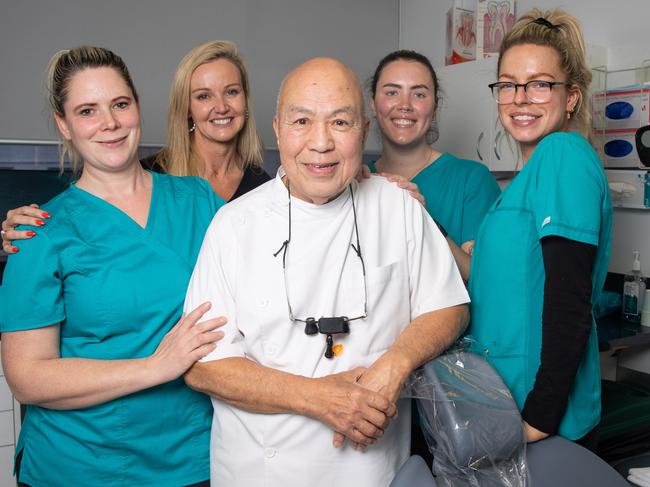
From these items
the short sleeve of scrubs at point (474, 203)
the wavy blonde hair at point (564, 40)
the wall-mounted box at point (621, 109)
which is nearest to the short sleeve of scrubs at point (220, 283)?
the wavy blonde hair at point (564, 40)

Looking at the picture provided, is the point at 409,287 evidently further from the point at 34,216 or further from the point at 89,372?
the point at 34,216

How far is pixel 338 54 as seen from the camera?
13.3ft

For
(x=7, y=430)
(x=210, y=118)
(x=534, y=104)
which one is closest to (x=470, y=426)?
(x=534, y=104)

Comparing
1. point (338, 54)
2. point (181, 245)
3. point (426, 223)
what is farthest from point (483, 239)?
point (338, 54)

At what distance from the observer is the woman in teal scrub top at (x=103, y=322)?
1306 millimetres

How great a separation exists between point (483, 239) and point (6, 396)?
187cm

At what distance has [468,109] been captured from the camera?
3.29m

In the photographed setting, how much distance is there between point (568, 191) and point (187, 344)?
832 mm

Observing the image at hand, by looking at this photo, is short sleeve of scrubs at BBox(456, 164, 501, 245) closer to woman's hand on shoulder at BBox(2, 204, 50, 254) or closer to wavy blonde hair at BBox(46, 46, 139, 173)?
wavy blonde hair at BBox(46, 46, 139, 173)

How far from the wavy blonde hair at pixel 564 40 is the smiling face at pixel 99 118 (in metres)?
0.95

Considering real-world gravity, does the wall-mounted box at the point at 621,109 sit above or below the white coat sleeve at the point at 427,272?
above

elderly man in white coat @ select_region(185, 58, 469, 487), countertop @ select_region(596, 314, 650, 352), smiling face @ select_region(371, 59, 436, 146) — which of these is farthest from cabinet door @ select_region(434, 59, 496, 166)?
elderly man in white coat @ select_region(185, 58, 469, 487)

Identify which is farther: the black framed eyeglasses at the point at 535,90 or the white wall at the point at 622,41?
the white wall at the point at 622,41

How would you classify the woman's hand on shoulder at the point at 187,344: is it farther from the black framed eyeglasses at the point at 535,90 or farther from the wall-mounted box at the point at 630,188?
the wall-mounted box at the point at 630,188
